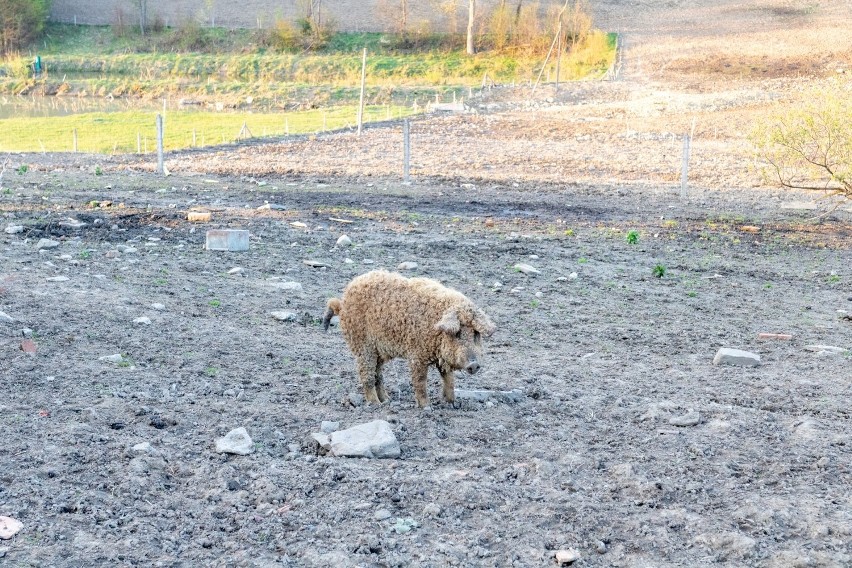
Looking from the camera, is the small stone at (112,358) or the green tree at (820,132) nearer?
the small stone at (112,358)

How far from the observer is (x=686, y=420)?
733cm

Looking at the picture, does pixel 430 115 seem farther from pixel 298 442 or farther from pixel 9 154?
pixel 298 442

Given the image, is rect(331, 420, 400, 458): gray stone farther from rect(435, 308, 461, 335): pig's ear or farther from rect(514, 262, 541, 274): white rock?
rect(514, 262, 541, 274): white rock

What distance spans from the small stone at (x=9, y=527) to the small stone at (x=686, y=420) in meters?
4.68

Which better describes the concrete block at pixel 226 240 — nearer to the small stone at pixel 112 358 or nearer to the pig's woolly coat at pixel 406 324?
the small stone at pixel 112 358

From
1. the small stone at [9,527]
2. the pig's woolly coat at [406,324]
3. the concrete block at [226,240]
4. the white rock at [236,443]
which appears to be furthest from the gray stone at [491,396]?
the concrete block at [226,240]

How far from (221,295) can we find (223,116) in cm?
3882

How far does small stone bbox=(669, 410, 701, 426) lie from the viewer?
24.0ft

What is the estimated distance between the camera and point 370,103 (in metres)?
53.5

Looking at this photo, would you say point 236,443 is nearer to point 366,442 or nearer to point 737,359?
point 366,442

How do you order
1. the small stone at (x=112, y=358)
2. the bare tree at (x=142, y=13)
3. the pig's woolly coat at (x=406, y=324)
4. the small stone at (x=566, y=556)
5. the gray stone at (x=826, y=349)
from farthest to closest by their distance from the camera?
the bare tree at (x=142, y=13) → the gray stone at (x=826, y=349) → the small stone at (x=112, y=358) → the pig's woolly coat at (x=406, y=324) → the small stone at (x=566, y=556)

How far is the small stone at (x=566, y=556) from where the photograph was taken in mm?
5184

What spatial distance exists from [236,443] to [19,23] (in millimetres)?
77212

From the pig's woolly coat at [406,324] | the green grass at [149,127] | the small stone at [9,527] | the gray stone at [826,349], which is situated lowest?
the green grass at [149,127]
